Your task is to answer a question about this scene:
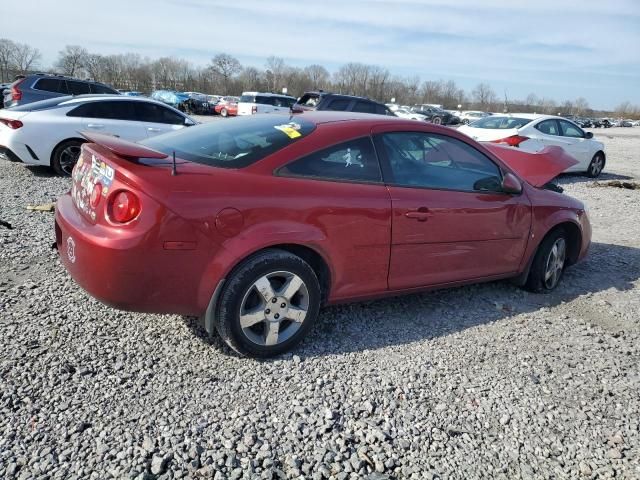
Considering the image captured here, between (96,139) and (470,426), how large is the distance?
271 centimetres

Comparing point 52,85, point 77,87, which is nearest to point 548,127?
point 77,87

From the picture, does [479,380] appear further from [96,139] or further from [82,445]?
[96,139]

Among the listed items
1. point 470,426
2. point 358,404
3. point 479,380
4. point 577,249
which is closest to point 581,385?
point 479,380

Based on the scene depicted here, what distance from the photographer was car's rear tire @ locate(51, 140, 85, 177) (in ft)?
26.2

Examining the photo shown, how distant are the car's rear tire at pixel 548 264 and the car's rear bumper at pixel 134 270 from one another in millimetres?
3110

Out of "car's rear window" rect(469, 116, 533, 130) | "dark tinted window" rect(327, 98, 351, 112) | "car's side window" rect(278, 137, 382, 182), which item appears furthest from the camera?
"dark tinted window" rect(327, 98, 351, 112)

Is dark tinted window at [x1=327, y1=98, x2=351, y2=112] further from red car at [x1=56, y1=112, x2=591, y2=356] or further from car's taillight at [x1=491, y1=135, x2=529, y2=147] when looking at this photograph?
red car at [x1=56, y1=112, x2=591, y2=356]

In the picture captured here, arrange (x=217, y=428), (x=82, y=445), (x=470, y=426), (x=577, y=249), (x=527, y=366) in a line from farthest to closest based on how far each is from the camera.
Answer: (x=577, y=249) < (x=527, y=366) < (x=470, y=426) < (x=217, y=428) < (x=82, y=445)

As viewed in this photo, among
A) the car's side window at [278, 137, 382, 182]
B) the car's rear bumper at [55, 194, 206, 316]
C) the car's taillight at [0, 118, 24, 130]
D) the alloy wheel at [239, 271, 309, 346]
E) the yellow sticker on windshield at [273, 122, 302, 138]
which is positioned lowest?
the alloy wheel at [239, 271, 309, 346]

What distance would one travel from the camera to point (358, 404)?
2.74 metres

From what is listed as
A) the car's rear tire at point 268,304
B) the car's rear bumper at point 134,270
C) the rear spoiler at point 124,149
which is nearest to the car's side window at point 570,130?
the car's rear tire at point 268,304

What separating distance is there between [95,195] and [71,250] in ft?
1.18

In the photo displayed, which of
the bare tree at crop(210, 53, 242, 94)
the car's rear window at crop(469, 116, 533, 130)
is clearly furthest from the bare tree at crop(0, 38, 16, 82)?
the car's rear window at crop(469, 116, 533, 130)

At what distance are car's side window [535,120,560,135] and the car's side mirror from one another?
27.7 ft
